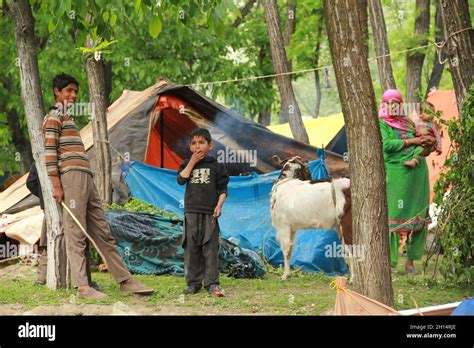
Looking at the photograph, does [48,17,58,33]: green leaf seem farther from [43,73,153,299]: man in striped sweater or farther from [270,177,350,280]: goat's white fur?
[270,177,350,280]: goat's white fur

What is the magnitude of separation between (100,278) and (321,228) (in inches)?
99.3

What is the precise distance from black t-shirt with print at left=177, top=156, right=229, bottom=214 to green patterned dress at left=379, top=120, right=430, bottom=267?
2412 millimetres

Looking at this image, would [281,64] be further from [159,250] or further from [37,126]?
[37,126]

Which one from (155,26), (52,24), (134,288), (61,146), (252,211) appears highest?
(52,24)

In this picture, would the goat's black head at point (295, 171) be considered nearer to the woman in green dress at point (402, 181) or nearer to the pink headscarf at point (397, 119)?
the woman in green dress at point (402, 181)

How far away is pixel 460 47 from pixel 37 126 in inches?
171

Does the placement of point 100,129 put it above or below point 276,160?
above

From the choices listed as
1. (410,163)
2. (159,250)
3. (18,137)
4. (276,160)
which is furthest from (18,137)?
(410,163)

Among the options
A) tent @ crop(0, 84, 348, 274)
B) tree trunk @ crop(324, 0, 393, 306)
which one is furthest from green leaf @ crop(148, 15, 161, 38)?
tent @ crop(0, 84, 348, 274)

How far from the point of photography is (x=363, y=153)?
751 cm

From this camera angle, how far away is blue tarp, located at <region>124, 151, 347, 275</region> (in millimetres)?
11477

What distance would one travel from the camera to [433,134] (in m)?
11.1

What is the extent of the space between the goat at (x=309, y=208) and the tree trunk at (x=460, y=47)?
1708 millimetres
